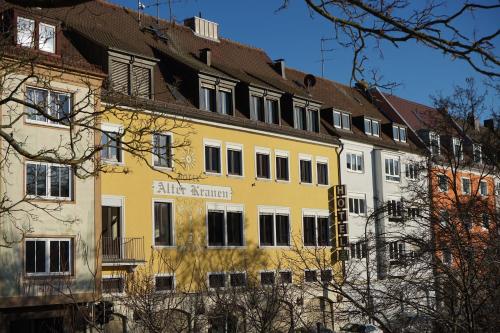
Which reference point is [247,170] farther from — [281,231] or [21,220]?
[21,220]

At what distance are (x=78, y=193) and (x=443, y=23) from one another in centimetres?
2682

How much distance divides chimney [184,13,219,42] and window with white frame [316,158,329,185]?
948 centimetres

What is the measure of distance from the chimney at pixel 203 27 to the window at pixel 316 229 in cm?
1199

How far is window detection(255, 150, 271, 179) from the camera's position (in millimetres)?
41031

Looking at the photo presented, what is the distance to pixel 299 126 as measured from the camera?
44.2 meters

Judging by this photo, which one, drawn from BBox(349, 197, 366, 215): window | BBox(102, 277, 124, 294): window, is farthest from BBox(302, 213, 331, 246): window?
BBox(102, 277, 124, 294): window

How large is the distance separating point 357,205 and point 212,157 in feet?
41.3

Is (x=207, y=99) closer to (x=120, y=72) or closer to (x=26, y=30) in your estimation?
(x=120, y=72)

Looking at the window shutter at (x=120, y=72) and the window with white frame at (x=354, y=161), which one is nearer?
the window shutter at (x=120, y=72)

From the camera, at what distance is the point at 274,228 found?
134 feet

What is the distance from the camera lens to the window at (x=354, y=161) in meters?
47.4

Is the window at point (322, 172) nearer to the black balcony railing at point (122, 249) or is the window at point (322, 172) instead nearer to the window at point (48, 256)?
the black balcony railing at point (122, 249)

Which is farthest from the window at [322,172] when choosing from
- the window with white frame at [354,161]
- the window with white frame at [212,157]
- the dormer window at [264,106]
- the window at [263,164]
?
the window with white frame at [212,157]

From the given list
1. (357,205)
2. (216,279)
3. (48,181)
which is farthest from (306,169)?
(48,181)
